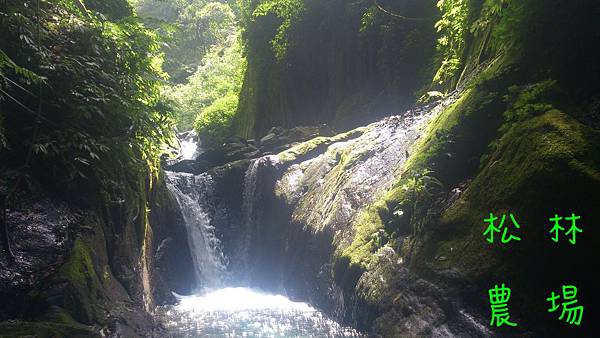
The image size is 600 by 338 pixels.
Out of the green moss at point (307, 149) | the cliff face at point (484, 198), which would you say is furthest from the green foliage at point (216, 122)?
the cliff face at point (484, 198)

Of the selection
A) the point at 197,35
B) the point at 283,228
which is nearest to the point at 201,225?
the point at 283,228

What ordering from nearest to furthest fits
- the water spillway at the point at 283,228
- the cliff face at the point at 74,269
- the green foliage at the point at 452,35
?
the cliff face at the point at 74,269 < the water spillway at the point at 283,228 < the green foliage at the point at 452,35

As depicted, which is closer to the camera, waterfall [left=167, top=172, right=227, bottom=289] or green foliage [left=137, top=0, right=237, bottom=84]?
waterfall [left=167, top=172, right=227, bottom=289]

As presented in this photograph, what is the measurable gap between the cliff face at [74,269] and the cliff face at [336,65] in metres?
9.46

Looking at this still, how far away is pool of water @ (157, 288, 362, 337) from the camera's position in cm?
764

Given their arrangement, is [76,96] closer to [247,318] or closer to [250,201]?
[247,318]

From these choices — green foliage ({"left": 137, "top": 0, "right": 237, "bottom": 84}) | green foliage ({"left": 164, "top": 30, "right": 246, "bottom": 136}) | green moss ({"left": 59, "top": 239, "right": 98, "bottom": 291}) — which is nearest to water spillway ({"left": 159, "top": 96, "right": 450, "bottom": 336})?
green moss ({"left": 59, "top": 239, "right": 98, "bottom": 291})

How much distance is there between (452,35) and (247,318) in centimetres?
831

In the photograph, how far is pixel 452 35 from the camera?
36.0ft

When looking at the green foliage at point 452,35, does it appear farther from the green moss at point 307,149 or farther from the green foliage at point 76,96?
the green foliage at point 76,96

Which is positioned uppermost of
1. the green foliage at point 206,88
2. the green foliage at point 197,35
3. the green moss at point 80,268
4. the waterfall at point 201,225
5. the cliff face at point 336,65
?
the green foliage at point 197,35

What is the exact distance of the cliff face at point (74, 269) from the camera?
4859mm

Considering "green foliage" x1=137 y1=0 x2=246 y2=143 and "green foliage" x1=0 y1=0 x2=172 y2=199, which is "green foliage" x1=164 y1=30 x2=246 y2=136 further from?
"green foliage" x1=0 y1=0 x2=172 y2=199

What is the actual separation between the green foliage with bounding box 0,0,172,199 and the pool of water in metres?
3.13
